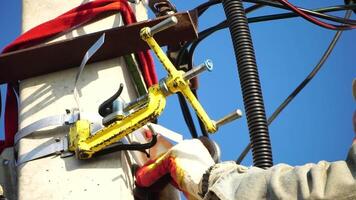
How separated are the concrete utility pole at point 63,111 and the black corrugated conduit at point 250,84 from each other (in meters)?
0.50

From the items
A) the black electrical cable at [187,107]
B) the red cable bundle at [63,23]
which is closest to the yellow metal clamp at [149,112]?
the red cable bundle at [63,23]

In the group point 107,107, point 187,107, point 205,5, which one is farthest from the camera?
point 187,107

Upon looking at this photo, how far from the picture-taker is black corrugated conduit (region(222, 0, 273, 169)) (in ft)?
8.70

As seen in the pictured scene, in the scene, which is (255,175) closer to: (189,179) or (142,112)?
(189,179)

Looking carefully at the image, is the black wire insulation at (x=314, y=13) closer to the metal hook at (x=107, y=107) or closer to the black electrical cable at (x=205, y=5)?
the black electrical cable at (x=205, y=5)

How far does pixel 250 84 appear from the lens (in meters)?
2.79

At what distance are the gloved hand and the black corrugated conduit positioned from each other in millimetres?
196

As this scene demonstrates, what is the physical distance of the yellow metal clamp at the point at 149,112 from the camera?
2582mm

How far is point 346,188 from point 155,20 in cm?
124

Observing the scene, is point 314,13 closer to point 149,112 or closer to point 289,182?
point 149,112

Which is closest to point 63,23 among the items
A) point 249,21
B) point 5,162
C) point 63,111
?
point 63,111

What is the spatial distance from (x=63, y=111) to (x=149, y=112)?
0.46 metres

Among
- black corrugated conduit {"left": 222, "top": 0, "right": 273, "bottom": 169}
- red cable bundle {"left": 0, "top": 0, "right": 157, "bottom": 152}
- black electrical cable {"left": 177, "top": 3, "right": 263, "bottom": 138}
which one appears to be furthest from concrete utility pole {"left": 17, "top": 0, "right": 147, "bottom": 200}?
black electrical cable {"left": 177, "top": 3, "right": 263, "bottom": 138}

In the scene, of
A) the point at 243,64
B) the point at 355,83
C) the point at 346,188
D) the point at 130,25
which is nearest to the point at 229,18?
the point at 243,64
